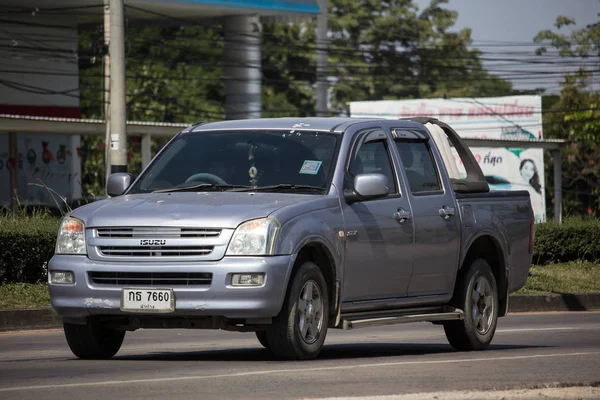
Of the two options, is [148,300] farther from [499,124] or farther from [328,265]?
[499,124]

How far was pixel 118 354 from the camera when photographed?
1083 centimetres

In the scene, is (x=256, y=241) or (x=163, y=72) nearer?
(x=256, y=241)

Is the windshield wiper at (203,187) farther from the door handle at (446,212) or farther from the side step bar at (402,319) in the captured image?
the door handle at (446,212)

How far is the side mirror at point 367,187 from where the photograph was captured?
983 cm

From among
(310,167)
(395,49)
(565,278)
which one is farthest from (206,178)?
(395,49)

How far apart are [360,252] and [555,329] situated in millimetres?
5496

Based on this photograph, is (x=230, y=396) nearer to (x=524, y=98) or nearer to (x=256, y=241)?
(x=256, y=241)

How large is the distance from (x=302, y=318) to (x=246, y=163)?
147 cm

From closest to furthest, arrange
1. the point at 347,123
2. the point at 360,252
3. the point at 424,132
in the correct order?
the point at 360,252 → the point at 347,123 → the point at 424,132

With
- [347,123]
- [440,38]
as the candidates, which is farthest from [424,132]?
[440,38]

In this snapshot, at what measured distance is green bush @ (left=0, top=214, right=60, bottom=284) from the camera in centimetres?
1623

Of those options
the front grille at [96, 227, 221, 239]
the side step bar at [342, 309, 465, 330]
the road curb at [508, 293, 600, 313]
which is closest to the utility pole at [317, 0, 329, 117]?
the road curb at [508, 293, 600, 313]

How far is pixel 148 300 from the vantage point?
353 inches

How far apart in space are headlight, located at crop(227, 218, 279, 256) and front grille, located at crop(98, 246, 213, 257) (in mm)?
171
